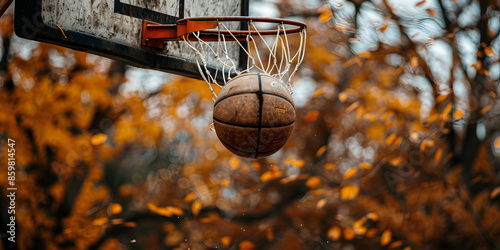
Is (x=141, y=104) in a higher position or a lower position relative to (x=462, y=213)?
higher

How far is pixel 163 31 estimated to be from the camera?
4191 mm

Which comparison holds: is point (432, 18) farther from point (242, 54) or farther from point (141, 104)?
point (141, 104)

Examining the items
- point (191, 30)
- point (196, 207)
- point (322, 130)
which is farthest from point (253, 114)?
point (322, 130)

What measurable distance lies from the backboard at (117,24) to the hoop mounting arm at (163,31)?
49 millimetres

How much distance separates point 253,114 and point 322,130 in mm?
10299

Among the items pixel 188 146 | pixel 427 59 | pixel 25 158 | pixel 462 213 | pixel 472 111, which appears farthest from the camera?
pixel 188 146

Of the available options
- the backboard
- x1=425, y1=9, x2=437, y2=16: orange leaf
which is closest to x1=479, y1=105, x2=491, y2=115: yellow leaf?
x1=425, y1=9, x2=437, y2=16: orange leaf

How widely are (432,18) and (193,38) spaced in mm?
4536

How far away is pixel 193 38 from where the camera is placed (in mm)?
4238

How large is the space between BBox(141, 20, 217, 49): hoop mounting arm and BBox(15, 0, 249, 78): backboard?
0.05 m

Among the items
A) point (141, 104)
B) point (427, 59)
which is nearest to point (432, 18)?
point (427, 59)

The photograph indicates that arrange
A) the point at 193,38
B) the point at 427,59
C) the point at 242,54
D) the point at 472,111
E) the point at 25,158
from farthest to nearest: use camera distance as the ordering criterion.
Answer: the point at 25,158 → the point at 427,59 → the point at 472,111 → the point at 242,54 → the point at 193,38

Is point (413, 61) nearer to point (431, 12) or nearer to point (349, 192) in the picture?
point (431, 12)

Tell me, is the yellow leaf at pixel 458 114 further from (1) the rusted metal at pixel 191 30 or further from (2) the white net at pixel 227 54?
(1) the rusted metal at pixel 191 30
